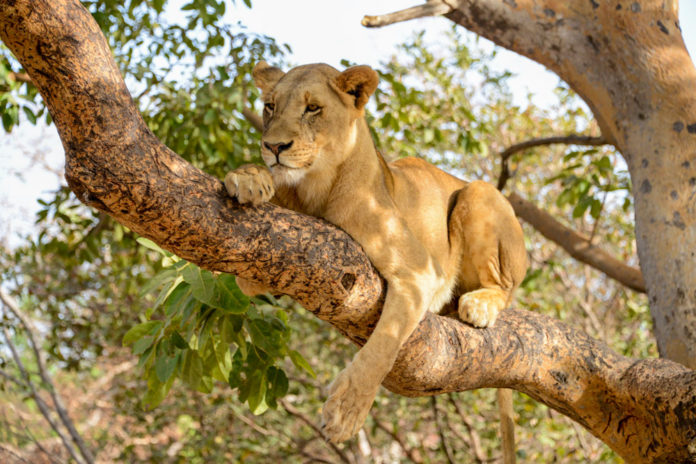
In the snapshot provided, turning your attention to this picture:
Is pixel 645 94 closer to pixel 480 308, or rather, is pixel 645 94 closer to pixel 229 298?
pixel 480 308

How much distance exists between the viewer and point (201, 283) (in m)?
2.66

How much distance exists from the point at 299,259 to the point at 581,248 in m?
3.13

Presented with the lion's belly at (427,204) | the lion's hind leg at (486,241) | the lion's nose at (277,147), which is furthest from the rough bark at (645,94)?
the lion's nose at (277,147)

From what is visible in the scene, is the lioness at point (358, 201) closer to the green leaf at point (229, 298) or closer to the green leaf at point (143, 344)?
the green leaf at point (229, 298)

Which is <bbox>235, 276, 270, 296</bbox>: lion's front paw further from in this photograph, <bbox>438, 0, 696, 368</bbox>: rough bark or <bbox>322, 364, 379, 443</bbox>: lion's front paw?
<bbox>438, 0, 696, 368</bbox>: rough bark

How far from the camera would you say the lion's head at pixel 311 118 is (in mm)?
2551

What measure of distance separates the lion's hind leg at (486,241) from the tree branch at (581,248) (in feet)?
4.77

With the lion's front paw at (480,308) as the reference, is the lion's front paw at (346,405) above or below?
below

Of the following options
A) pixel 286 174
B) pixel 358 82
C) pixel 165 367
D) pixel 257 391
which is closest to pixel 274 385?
pixel 257 391

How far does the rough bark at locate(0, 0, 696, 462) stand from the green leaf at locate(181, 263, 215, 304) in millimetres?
397

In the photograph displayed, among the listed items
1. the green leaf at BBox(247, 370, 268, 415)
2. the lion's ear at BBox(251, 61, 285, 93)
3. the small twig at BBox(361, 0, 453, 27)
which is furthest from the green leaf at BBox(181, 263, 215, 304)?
the small twig at BBox(361, 0, 453, 27)

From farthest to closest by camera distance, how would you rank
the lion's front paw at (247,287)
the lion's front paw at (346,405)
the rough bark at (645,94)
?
1. the rough bark at (645,94)
2. the lion's front paw at (247,287)
3. the lion's front paw at (346,405)

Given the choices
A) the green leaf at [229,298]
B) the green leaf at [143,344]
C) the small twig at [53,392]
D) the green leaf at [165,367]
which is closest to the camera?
the green leaf at [229,298]

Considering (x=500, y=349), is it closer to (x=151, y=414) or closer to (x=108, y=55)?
(x=108, y=55)
